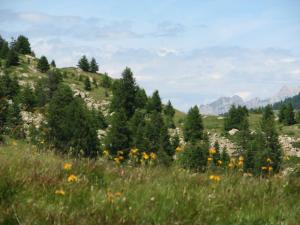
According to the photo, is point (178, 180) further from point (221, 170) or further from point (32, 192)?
point (32, 192)

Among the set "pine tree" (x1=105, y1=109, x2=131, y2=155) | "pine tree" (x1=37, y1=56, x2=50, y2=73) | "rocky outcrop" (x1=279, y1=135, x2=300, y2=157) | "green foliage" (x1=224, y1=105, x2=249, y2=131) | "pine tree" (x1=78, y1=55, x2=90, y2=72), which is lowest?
"rocky outcrop" (x1=279, y1=135, x2=300, y2=157)

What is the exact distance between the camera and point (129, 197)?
4656 mm

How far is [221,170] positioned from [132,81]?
A: 7170 cm

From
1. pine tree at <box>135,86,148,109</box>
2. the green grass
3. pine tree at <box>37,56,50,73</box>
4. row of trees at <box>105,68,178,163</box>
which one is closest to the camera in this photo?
the green grass

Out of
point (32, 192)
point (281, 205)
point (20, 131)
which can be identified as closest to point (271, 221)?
point (281, 205)

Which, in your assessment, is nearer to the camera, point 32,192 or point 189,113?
point 32,192

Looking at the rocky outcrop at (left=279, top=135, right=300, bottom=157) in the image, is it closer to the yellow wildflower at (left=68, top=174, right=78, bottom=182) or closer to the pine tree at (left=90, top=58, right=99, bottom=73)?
the yellow wildflower at (left=68, top=174, right=78, bottom=182)

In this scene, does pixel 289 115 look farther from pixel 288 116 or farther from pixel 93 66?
pixel 93 66

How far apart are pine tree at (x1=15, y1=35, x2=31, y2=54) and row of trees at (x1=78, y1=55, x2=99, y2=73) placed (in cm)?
1589

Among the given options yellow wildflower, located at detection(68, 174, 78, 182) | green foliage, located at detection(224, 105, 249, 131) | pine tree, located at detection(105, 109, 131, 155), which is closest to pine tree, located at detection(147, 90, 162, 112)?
green foliage, located at detection(224, 105, 249, 131)

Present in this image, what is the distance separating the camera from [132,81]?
78312 mm

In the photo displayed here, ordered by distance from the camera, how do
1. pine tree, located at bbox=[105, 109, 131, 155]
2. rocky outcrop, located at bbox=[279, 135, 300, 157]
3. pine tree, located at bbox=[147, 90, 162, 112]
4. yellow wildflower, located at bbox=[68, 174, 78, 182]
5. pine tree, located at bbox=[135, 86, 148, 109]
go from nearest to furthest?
yellow wildflower, located at bbox=[68, 174, 78, 182], pine tree, located at bbox=[105, 109, 131, 155], rocky outcrop, located at bbox=[279, 135, 300, 157], pine tree, located at bbox=[135, 86, 148, 109], pine tree, located at bbox=[147, 90, 162, 112]

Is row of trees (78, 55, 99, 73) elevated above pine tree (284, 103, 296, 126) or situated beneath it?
elevated above

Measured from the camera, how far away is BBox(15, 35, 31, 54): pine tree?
115562 mm
